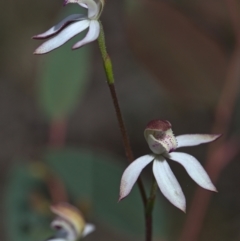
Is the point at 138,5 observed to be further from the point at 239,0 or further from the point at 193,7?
the point at 193,7

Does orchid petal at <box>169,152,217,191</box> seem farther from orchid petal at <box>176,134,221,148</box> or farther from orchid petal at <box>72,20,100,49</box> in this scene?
orchid petal at <box>72,20,100,49</box>

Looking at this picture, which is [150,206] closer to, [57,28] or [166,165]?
[166,165]

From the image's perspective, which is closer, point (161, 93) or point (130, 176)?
point (130, 176)

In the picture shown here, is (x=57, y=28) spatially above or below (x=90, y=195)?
above

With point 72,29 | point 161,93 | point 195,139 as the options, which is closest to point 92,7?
point 72,29

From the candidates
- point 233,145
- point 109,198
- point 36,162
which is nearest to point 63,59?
point 36,162

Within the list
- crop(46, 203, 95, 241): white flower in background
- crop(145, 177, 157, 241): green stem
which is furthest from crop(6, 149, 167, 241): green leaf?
crop(145, 177, 157, 241): green stem

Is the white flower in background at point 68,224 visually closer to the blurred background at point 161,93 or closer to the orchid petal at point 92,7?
the orchid petal at point 92,7
